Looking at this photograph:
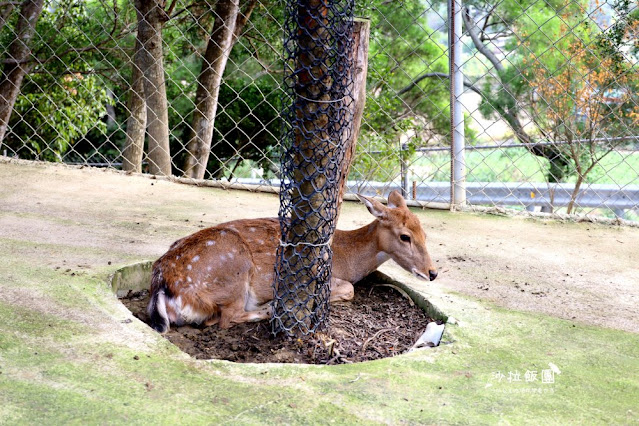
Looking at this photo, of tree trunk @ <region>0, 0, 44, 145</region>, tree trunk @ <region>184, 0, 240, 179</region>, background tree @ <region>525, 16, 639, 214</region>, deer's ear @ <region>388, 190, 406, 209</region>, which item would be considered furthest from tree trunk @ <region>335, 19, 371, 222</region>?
tree trunk @ <region>0, 0, 44, 145</region>

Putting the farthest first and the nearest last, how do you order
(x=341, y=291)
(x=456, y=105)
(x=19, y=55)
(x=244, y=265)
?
(x=19, y=55)
(x=456, y=105)
(x=341, y=291)
(x=244, y=265)

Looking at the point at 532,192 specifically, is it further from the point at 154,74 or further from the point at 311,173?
the point at 311,173

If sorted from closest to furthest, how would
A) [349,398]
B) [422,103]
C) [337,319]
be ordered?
[349,398] < [337,319] < [422,103]

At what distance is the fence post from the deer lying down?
6.83 feet

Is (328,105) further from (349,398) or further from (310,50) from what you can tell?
(349,398)

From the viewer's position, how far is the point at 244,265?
14.7 ft

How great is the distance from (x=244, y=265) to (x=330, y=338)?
34.1 inches

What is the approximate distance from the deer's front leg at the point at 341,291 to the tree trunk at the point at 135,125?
14.2ft

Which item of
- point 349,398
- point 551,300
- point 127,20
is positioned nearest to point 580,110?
point 551,300

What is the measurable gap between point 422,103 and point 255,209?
10.3 meters

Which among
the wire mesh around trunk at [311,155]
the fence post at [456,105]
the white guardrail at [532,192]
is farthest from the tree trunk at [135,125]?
the wire mesh around trunk at [311,155]

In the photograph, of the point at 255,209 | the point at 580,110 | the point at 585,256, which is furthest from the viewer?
the point at 580,110

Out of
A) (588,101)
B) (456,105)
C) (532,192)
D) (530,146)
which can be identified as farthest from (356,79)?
(530,146)

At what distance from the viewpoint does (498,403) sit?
314cm
